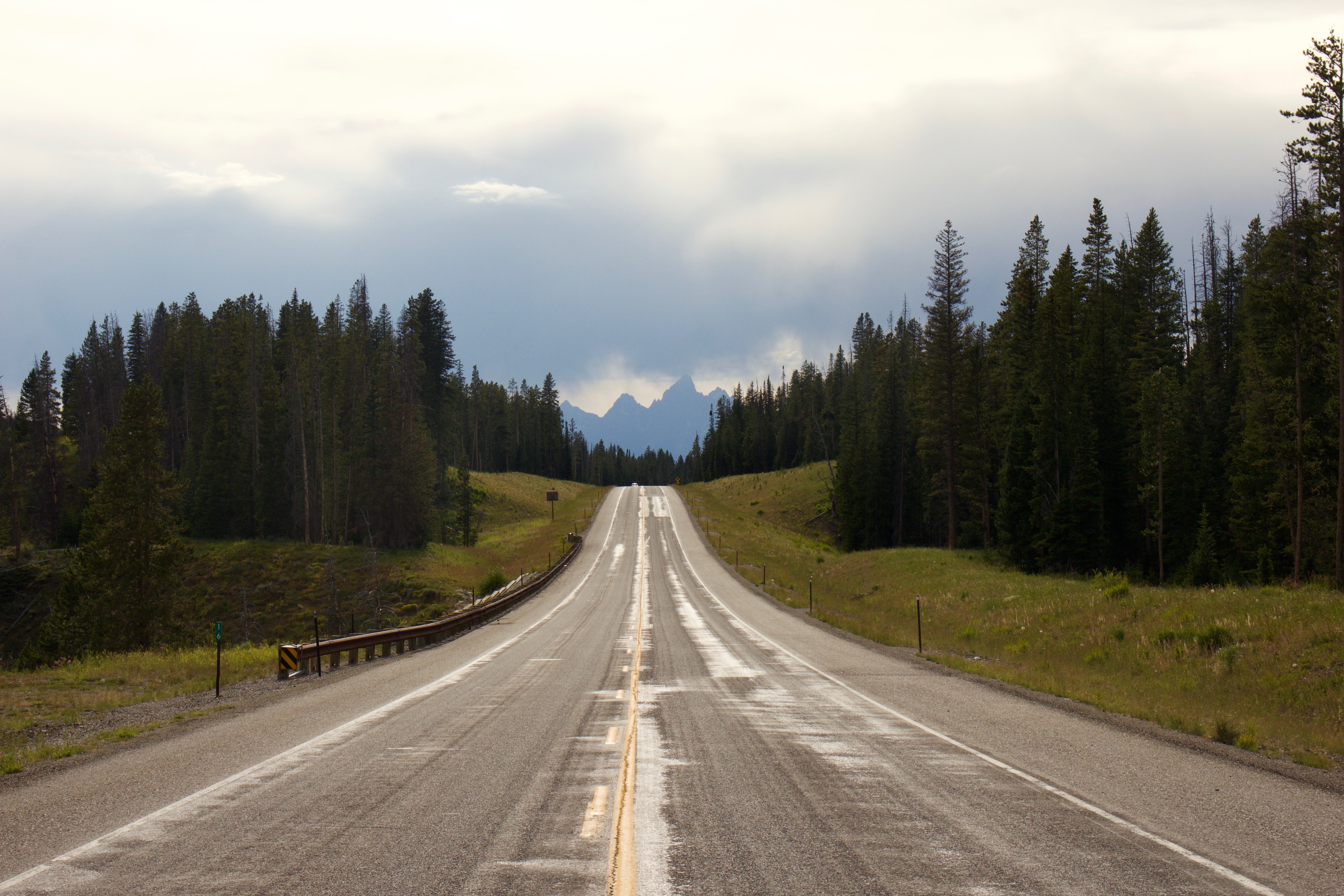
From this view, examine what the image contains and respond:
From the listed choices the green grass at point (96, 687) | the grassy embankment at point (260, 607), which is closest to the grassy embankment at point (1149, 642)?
the green grass at point (96, 687)

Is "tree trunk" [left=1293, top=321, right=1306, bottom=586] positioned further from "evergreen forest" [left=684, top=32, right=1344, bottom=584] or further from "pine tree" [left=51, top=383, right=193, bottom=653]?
"pine tree" [left=51, top=383, right=193, bottom=653]

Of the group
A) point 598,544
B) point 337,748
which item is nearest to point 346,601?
point 598,544

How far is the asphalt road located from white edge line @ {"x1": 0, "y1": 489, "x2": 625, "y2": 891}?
0.15ft

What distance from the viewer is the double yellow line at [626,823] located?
4832mm

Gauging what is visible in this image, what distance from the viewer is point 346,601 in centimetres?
4897

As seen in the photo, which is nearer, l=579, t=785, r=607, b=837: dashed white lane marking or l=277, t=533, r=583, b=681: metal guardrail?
l=579, t=785, r=607, b=837: dashed white lane marking

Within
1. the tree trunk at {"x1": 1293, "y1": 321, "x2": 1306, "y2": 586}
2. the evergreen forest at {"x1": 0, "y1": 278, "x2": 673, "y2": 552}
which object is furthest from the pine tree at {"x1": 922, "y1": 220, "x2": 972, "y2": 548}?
Answer: the evergreen forest at {"x1": 0, "y1": 278, "x2": 673, "y2": 552}

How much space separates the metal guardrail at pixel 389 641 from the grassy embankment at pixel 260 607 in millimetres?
1292

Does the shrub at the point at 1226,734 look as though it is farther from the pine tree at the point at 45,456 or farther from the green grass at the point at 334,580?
the pine tree at the point at 45,456

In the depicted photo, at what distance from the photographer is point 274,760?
8.32 m

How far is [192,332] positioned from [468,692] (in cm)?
9223

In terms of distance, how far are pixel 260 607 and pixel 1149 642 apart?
2009 inches

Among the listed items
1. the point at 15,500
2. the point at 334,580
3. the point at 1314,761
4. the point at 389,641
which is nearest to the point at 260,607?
the point at 334,580

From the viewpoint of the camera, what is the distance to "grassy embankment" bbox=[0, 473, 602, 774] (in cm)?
1288
